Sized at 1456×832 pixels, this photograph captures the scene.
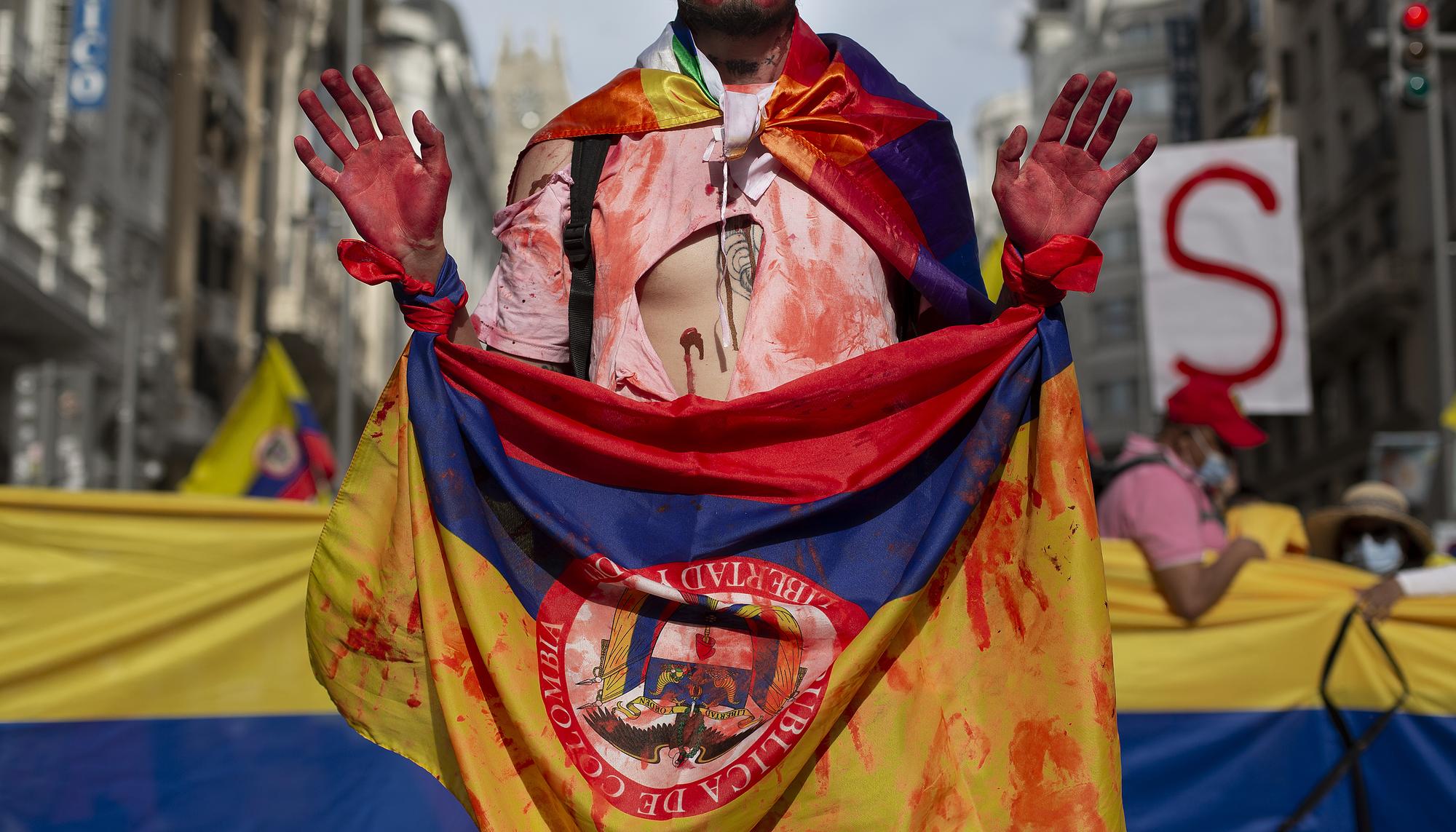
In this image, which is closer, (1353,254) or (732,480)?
(732,480)

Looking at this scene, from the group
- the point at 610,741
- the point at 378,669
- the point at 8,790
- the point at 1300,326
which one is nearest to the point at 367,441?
the point at 378,669

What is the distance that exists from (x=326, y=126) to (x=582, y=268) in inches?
19.5

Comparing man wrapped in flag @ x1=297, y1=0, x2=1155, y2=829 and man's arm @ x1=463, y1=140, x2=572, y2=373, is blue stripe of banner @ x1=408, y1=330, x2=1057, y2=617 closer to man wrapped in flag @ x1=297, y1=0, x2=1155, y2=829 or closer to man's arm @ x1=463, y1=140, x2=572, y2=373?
man wrapped in flag @ x1=297, y1=0, x2=1155, y2=829

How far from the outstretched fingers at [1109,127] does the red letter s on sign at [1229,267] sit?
24.7ft

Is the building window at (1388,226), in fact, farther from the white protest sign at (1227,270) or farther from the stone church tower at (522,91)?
the stone church tower at (522,91)

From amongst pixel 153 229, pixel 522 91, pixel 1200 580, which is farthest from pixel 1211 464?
pixel 522 91

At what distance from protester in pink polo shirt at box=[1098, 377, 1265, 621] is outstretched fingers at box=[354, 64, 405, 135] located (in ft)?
10.4

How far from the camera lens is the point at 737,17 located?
2.68 m

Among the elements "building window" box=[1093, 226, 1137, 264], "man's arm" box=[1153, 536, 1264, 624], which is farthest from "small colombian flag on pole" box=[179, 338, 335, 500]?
"building window" box=[1093, 226, 1137, 264]

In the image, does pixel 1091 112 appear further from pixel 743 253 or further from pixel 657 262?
pixel 657 262

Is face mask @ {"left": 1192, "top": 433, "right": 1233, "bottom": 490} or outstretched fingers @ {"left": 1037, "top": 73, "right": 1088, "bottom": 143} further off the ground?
outstretched fingers @ {"left": 1037, "top": 73, "right": 1088, "bottom": 143}

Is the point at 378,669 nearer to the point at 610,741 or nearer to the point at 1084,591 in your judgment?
the point at 610,741

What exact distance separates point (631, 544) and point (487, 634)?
0.25 m

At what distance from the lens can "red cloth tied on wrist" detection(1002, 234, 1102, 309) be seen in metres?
2.40
